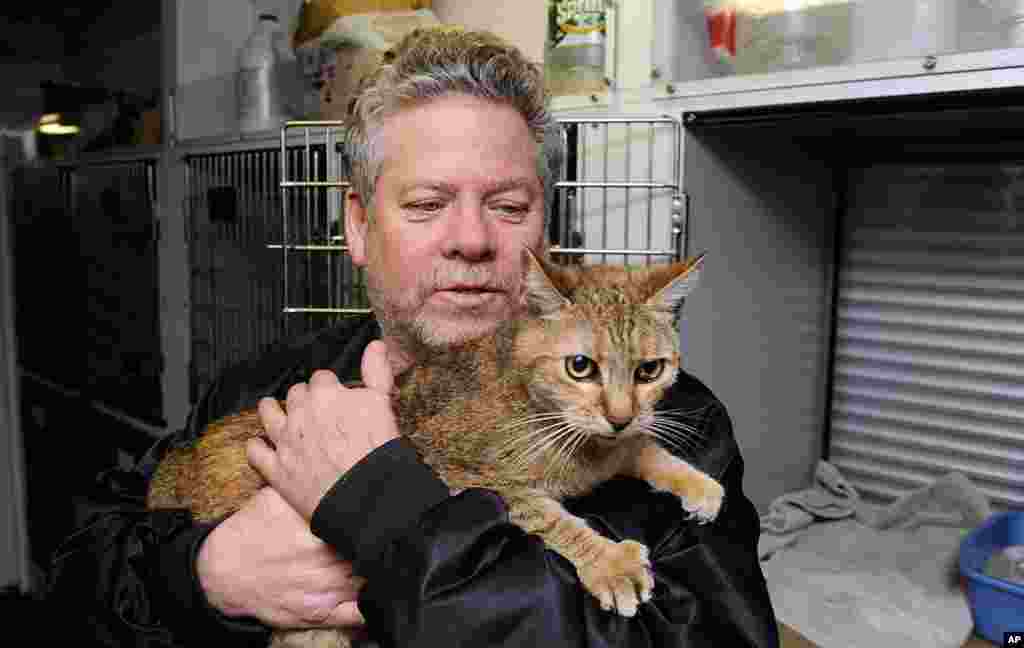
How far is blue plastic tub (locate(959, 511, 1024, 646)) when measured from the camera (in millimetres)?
1194

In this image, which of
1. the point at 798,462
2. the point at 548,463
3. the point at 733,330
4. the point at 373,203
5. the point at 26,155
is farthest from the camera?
the point at 26,155

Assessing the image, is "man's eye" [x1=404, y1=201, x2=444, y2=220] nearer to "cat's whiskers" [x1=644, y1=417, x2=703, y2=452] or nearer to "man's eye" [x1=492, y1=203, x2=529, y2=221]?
"man's eye" [x1=492, y1=203, x2=529, y2=221]

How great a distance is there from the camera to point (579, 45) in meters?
1.46

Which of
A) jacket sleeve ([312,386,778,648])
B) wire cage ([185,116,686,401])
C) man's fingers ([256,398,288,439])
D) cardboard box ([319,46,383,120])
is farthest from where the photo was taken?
cardboard box ([319,46,383,120])

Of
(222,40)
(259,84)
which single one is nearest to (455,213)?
(259,84)

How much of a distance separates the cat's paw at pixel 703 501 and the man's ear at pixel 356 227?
2.09 ft

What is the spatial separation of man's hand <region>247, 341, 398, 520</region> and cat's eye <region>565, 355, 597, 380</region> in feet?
0.74

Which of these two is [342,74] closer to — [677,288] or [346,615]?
[677,288]

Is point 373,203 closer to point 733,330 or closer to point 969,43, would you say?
point 733,330

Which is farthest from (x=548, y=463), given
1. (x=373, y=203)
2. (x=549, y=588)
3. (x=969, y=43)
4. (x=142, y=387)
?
(x=142, y=387)

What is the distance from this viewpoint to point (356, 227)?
51.8 inches

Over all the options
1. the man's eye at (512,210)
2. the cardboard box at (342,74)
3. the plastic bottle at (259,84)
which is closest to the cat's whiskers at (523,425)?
the man's eye at (512,210)

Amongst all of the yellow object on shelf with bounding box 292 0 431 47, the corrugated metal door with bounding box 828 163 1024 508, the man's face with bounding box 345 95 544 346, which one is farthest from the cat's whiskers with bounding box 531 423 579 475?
the yellow object on shelf with bounding box 292 0 431 47

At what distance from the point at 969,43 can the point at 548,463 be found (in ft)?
2.70
